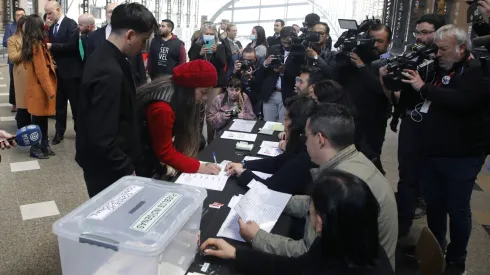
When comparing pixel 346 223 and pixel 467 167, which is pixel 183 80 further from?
pixel 467 167

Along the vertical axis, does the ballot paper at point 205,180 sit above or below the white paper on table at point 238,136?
below

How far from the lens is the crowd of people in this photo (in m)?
1.11

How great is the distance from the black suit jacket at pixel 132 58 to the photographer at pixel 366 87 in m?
1.72

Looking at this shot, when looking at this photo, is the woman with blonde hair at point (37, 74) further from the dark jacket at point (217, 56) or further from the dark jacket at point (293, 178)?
the dark jacket at point (293, 178)

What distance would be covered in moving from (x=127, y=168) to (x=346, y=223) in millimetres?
914

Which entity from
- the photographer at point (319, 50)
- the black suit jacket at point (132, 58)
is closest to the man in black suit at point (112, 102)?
the black suit jacket at point (132, 58)

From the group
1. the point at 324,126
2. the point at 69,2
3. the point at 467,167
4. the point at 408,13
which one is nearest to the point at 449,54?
the point at 467,167

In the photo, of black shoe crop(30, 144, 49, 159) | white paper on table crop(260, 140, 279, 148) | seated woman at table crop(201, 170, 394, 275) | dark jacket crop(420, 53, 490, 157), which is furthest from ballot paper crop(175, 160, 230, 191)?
black shoe crop(30, 144, 49, 159)

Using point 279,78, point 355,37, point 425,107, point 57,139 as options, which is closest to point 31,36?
point 57,139

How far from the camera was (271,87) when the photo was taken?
3863 millimetres

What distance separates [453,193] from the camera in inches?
84.1

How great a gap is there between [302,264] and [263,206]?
473 mm

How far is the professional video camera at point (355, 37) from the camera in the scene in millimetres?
2846

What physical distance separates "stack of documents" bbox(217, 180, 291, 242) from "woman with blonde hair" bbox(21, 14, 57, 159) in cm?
268
